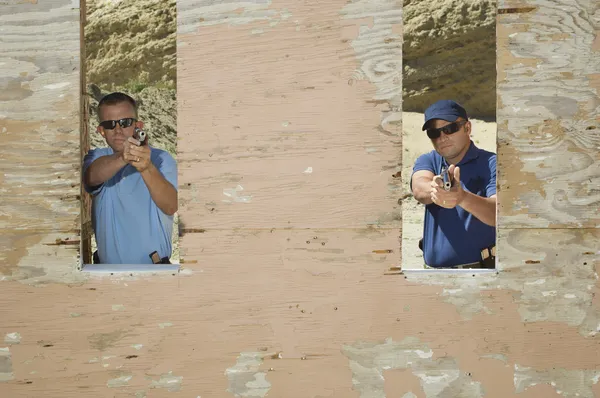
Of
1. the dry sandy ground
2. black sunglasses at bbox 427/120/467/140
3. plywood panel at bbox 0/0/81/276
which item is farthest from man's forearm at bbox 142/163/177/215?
the dry sandy ground

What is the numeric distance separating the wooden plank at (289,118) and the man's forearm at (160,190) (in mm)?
690

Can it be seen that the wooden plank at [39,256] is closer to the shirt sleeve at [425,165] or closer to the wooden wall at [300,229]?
the wooden wall at [300,229]

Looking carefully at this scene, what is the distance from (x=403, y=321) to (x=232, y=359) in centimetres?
83

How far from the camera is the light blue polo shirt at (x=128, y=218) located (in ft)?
16.0

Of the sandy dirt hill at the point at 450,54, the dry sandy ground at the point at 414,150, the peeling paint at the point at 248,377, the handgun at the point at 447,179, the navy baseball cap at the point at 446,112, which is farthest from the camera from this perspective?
the sandy dirt hill at the point at 450,54

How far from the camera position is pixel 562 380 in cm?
401

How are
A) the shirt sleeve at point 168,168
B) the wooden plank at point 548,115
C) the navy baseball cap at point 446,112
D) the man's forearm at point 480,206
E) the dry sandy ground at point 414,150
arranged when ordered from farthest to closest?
the dry sandy ground at point 414,150 → the navy baseball cap at point 446,112 → the shirt sleeve at point 168,168 → the man's forearm at point 480,206 → the wooden plank at point 548,115

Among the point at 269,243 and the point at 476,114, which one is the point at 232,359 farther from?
the point at 476,114

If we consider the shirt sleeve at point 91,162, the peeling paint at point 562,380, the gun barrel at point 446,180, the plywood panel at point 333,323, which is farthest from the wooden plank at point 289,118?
the shirt sleeve at point 91,162

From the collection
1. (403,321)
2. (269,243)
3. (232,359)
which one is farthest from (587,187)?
(232,359)

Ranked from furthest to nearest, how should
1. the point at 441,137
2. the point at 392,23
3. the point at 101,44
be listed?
the point at 101,44
the point at 441,137
the point at 392,23

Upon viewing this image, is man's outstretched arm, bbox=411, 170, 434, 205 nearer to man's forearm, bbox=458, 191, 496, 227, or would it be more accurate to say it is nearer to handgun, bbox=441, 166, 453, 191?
man's forearm, bbox=458, 191, 496, 227

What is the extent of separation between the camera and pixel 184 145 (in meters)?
4.00

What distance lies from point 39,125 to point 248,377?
155 centimetres
